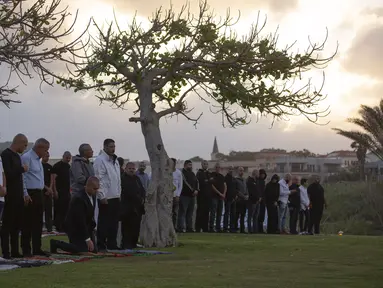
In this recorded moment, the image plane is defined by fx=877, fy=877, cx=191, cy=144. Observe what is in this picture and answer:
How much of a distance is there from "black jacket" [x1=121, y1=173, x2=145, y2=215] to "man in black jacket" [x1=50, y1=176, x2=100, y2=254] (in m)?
2.36

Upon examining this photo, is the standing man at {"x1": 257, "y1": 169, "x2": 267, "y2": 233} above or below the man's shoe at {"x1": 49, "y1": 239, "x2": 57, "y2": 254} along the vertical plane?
above

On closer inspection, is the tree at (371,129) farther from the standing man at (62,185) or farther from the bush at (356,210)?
the standing man at (62,185)

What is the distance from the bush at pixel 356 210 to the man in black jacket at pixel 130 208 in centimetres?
1892

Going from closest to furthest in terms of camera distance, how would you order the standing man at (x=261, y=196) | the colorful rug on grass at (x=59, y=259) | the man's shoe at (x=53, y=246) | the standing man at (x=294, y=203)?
the colorful rug on grass at (x=59, y=259) < the man's shoe at (x=53, y=246) < the standing man at (x=261, y=196) < the standing man at (x=294, y=203)

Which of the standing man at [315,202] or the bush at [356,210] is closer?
the standing man at [315,202]

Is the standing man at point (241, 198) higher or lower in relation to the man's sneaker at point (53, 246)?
higher

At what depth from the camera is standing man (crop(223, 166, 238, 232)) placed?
26719 mm

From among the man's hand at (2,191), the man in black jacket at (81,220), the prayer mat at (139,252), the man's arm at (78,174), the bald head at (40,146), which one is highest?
the bald head at (40,146)

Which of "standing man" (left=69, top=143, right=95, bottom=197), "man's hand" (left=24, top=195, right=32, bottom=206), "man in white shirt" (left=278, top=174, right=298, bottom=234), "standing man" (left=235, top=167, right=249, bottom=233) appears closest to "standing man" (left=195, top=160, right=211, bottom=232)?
"standing man" (left=235, top=167, right=249, bottom=233)

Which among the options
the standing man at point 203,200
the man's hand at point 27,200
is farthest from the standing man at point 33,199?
the standing man at point 203,200

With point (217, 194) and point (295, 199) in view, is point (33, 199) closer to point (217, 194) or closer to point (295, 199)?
point (217, 194)

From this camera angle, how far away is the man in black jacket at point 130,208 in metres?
17.9

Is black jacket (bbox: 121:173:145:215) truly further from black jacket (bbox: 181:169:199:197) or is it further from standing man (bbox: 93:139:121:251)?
black jacket (bbox: 181:169:199:197)

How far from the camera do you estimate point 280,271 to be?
43.2 ft
